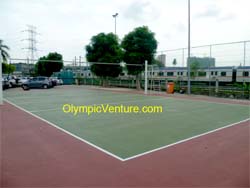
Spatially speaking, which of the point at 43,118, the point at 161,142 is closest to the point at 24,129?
the point at 43,118

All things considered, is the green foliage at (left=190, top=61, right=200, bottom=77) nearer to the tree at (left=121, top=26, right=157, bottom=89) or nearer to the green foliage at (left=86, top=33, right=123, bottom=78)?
the tree at (left=121, top=26, right=157, bottom=89)

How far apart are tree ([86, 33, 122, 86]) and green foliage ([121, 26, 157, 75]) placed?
358 centimetres

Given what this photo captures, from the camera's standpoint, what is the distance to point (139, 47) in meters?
20.4

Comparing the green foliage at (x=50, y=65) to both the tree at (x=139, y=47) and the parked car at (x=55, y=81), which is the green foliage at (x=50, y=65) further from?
the tree at (x=139, y=47)

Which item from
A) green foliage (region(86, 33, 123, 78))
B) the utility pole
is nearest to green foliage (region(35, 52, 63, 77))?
the utility pole

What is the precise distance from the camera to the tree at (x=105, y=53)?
24375 mm

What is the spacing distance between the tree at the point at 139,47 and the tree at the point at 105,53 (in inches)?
139

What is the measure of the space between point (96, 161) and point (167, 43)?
778 inches

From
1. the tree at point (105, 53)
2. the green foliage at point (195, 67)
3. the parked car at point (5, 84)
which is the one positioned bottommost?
the parked car at point (5, 84)

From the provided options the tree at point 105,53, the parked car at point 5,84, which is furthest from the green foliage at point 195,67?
the parked car at point 5,84

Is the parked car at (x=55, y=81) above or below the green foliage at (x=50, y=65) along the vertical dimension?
below

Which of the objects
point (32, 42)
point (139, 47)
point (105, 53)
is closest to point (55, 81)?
point (105, 53)

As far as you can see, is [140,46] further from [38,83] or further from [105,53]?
[38,83]

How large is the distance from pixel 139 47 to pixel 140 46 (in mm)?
135
